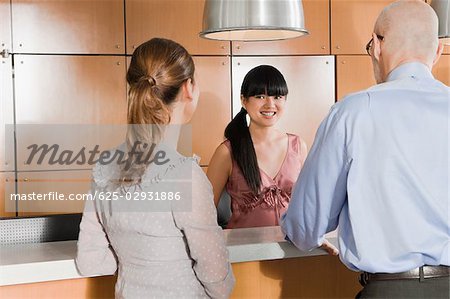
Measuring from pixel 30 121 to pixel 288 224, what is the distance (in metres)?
2.85

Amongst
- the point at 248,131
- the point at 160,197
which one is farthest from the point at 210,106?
the point at 160,197

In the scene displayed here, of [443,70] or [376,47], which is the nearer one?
[376,47]

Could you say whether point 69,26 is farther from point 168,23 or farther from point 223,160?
point 223,160

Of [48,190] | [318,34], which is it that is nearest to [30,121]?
[48,190]

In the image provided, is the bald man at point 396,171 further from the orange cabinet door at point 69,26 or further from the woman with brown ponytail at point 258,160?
the orange cabinet door at point 69,26

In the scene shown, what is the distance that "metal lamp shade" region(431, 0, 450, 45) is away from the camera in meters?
2.96

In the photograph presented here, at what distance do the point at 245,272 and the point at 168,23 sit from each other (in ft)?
8.67

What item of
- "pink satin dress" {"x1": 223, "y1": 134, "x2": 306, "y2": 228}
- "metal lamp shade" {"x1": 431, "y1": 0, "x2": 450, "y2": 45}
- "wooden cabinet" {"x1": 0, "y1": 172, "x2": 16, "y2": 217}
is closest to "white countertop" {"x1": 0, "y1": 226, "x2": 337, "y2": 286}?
"pink satin dress" {"x1": 223, "y1": 134, "x2": 306, "y2": 228}

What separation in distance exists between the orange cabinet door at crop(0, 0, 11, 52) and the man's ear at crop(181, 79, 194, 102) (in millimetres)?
2786

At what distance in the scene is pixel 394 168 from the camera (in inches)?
72.3

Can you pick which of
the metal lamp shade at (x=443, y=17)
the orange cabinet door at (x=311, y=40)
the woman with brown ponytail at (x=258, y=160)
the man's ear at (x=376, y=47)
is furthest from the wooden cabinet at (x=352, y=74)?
the man's ear at (x=376, y=47)

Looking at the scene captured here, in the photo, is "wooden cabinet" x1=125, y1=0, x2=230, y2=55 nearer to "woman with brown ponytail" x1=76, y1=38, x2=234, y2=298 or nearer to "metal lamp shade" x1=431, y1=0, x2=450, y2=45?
"metal lamp shade" x1=431, y1=0, x2=450, y2=45

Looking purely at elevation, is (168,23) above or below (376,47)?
above

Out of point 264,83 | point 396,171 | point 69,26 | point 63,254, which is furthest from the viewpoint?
point 69,26
